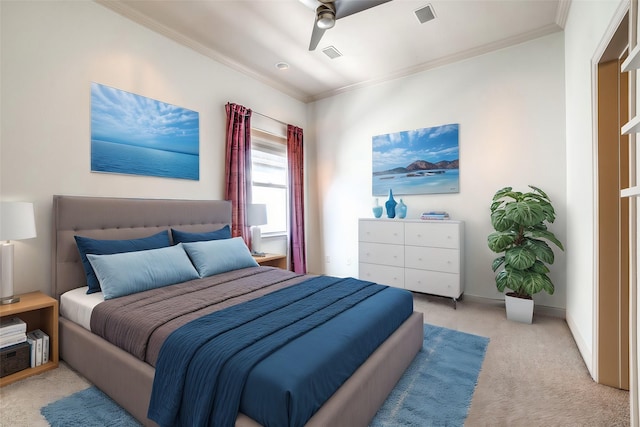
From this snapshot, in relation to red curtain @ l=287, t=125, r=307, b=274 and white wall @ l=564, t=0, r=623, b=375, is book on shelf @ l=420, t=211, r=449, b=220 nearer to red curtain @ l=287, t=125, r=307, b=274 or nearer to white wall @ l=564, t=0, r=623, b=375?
white wall @ l=564, t=0, r=623, b=375

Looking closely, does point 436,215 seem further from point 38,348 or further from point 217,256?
point 38,348

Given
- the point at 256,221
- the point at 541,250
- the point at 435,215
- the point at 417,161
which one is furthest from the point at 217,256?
the point at 541,250

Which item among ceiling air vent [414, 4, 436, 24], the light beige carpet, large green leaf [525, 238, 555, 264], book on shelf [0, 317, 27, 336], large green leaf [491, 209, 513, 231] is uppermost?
ceiling air vent [414, 4, 436, 24]

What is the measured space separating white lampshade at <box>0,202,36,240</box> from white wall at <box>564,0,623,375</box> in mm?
3808

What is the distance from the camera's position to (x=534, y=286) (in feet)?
9.21

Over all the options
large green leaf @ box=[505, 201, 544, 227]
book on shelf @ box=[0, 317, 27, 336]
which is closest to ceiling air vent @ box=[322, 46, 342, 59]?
large green leaf @ box=[505, 201, 544, 227]

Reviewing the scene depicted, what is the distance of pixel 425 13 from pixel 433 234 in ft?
7.41

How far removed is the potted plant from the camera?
2.83 metres

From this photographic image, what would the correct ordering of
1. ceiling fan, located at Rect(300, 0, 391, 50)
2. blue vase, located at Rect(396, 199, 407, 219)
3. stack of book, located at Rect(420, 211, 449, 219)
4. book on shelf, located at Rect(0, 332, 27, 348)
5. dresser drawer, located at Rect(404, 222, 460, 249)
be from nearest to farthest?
1. book on shelf, located at Rect(0, 332, 27, 348)
2. ceiling fan, located at Rect(300, 0, 391, 50)
3. dresser drawer, located at Rect(404, 222, 460, 249)
4. stack of book, located at Rect(420, 211, 449, 219)
5. blue vase, located at Rect(396, 199, 407, 219)

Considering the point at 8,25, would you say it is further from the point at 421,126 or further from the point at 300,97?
the point at 421,126

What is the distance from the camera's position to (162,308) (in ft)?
6.24

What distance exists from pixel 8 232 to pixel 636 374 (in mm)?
3363

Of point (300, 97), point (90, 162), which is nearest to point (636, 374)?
point (90, 162)

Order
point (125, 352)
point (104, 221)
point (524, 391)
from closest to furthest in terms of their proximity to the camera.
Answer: point (125, 352)
point (524, 391)
point (104, 221)
